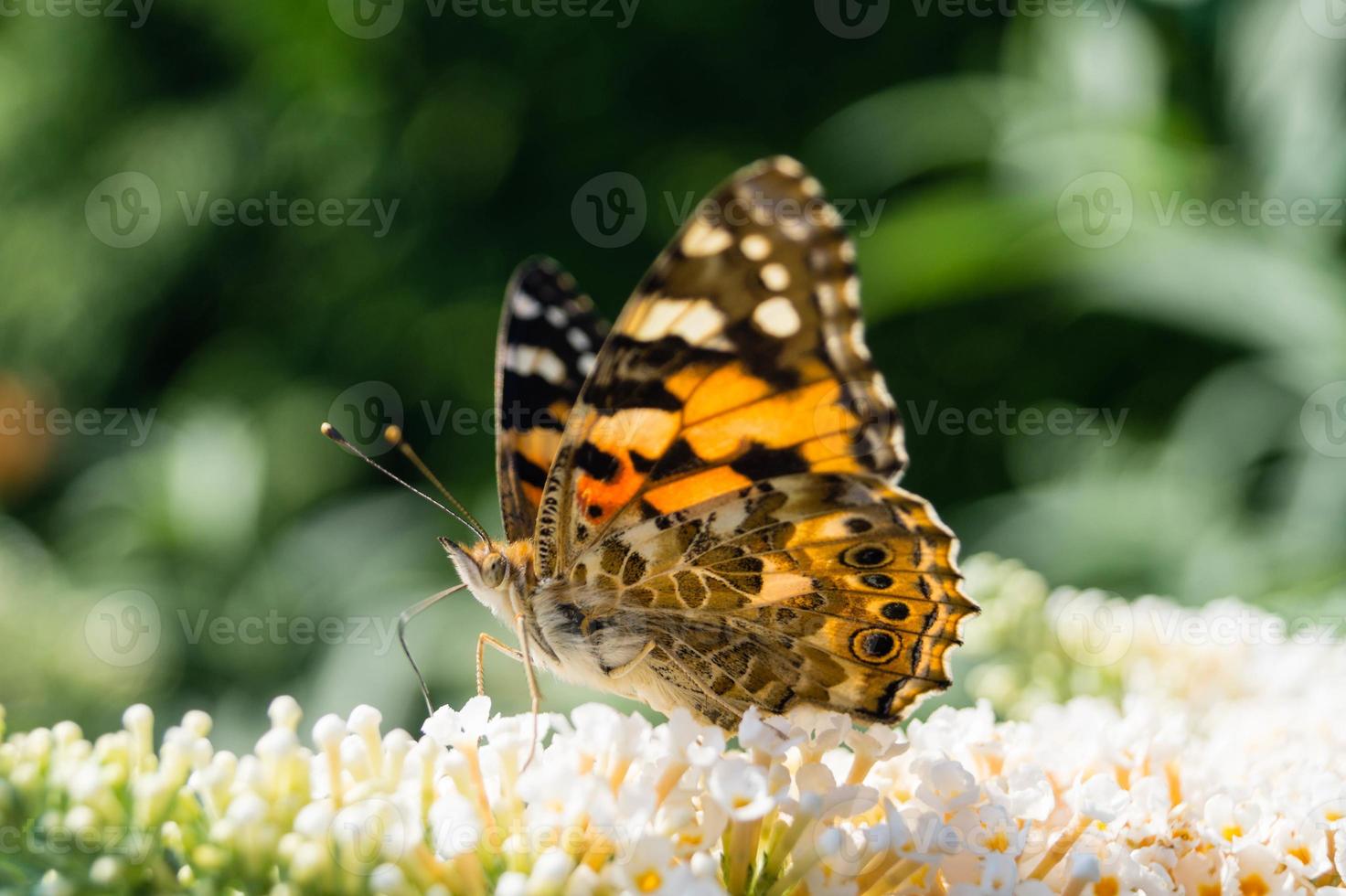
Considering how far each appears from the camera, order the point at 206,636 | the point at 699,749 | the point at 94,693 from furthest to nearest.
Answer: the point at 206,636, the point at 94,693, the point at 699,749

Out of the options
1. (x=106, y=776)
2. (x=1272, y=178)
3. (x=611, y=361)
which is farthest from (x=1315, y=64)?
(x=106, y=776)

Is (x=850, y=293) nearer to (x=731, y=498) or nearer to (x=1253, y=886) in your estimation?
(x=731, y=498)

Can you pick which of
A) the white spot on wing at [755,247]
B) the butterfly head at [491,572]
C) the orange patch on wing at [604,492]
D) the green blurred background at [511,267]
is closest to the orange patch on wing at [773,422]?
the orange patch on wing at [604,492]

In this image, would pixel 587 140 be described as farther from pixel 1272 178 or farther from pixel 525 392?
pixel 525 392

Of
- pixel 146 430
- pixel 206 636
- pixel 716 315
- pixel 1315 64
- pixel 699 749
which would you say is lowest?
pixel 206 636

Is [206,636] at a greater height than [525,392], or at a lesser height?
lesser

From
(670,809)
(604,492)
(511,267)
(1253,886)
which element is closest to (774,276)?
(604,492)
